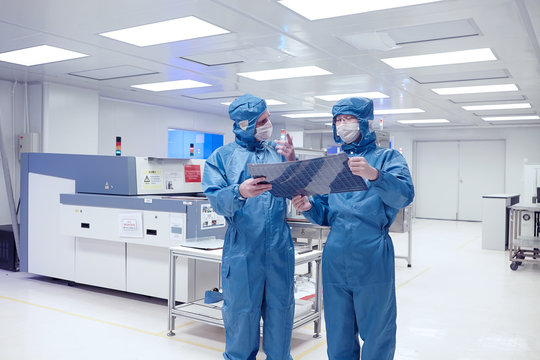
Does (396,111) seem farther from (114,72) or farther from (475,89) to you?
(114,72)

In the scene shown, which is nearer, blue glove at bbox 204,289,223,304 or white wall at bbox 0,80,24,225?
blue glove at bbox 204,289,223,304

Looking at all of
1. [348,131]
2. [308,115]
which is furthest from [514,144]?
[348,131]

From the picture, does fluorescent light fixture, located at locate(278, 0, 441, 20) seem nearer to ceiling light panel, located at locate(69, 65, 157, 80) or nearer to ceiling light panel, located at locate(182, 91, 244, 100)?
ceiling light panel, located at locate(69, 65, 157, 80)

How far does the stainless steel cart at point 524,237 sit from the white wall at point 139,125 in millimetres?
5055

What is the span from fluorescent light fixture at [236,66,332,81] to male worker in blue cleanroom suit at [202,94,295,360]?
322 cm

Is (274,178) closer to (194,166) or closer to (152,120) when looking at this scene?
(194,166)

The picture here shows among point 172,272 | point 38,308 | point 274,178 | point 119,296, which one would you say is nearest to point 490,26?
point 274,178

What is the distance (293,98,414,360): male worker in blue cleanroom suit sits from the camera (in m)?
2.03

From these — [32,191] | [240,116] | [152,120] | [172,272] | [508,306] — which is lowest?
[508,306]

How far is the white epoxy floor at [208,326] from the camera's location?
3.22 m

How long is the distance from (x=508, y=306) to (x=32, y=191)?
192 inches

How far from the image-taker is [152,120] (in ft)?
28.2

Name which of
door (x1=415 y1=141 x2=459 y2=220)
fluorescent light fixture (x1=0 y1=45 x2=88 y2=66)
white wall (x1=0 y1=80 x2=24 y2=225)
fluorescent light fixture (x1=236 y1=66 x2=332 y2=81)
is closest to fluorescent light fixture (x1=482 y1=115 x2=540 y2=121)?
door (x1=415 y1=141 x2=459 y2=220)

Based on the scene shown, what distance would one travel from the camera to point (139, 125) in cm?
837
